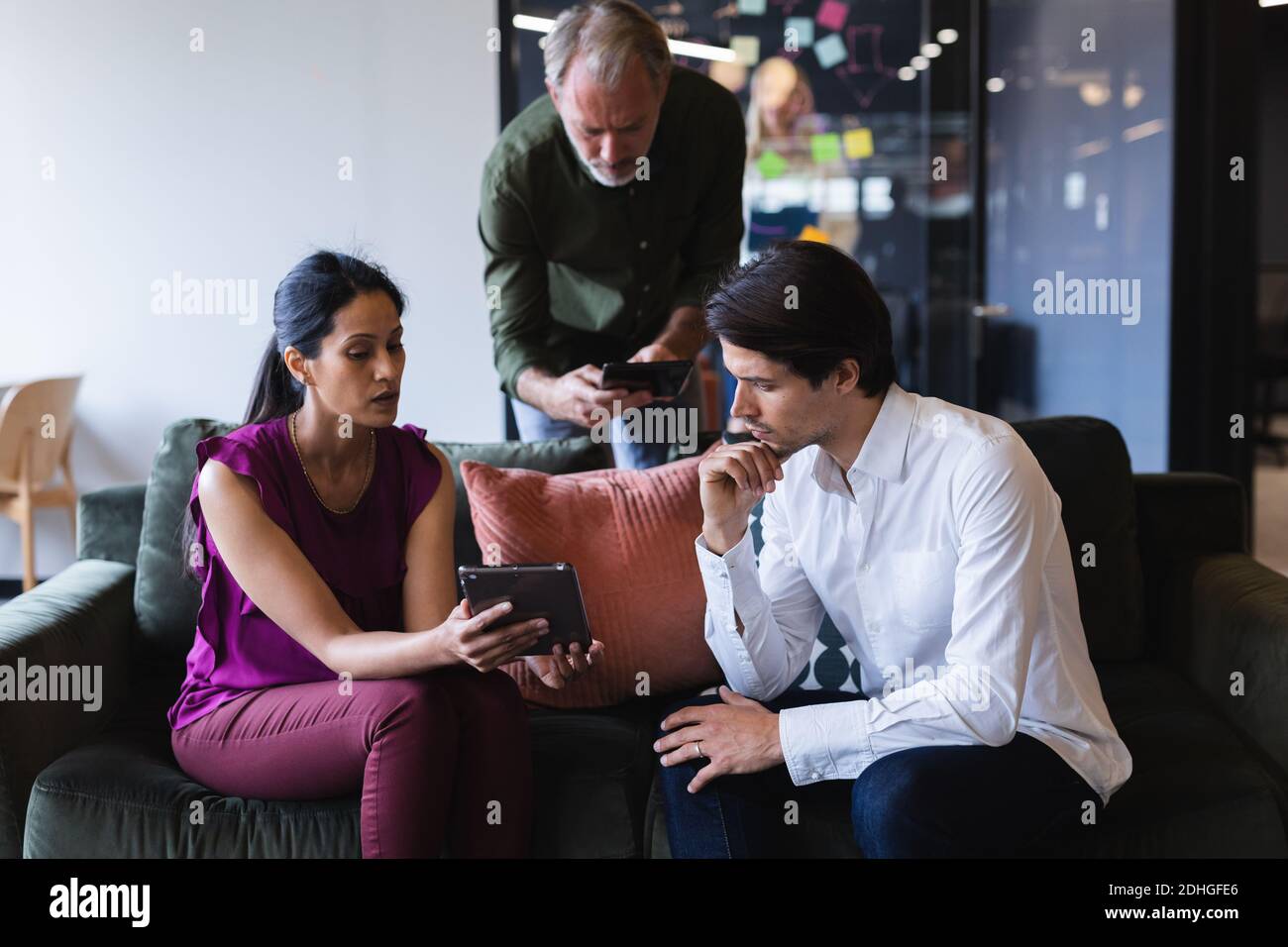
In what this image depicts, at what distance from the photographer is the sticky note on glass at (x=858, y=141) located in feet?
14.3

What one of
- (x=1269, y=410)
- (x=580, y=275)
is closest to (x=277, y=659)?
(x=580, y=275)

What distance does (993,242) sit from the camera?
4.39 m

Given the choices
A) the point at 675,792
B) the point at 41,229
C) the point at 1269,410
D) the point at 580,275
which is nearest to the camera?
the point at 675,792

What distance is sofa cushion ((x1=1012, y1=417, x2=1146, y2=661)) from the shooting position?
90.7 inches

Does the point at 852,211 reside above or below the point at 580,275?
above

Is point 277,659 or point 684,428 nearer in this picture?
point 277,659

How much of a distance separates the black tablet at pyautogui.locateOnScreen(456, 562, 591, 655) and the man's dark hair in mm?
396

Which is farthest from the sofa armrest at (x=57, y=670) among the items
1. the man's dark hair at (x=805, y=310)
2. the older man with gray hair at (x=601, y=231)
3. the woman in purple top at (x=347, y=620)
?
the man's dark hair at (x=805, y=310)

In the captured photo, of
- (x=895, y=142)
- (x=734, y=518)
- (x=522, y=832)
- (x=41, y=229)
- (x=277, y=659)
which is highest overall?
(x=895, y=142)

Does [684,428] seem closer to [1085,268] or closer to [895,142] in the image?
[895,142]

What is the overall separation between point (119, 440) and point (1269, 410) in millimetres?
6439

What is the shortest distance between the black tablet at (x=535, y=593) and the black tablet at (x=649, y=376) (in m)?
0.62

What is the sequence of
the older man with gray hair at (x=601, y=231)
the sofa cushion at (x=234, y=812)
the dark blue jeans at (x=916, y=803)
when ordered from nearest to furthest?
1. the dark blue jeans at (x=916, y=803)
2. the sofa cushion at (x=234, y=812)
3. the older man with gray hair at (x=601, y=231)

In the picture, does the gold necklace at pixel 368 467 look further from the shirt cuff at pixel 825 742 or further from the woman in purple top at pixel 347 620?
the shirt cuff at pixel 825 742
